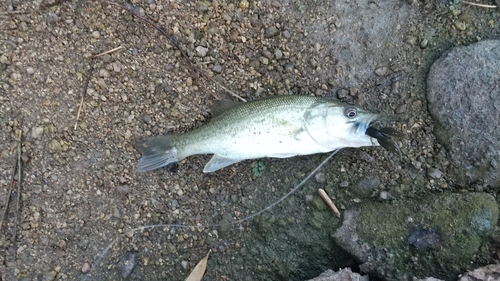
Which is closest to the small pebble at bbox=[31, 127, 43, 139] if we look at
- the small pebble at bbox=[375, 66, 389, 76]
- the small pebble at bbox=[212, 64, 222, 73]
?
the small pebble at bbox=[212, 64, 222, 73]

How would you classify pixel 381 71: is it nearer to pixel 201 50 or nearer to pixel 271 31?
pixel 271 31

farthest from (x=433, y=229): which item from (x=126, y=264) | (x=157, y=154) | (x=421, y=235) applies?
(x=126, y=264)

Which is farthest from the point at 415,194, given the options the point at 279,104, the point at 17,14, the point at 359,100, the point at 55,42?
the point at 17,14

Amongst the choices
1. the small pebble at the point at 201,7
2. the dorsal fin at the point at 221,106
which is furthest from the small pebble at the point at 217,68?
the small pebble at the point at 201,7

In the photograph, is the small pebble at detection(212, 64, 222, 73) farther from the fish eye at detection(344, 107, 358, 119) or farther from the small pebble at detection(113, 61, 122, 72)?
the fish eye at detection(344, 107, 358, 119)

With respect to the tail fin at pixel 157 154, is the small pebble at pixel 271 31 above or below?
above

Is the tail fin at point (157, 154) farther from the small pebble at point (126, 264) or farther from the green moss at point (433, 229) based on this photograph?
the green moss at point (433, 229)

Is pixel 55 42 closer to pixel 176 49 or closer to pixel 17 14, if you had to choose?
pixel 17 14
